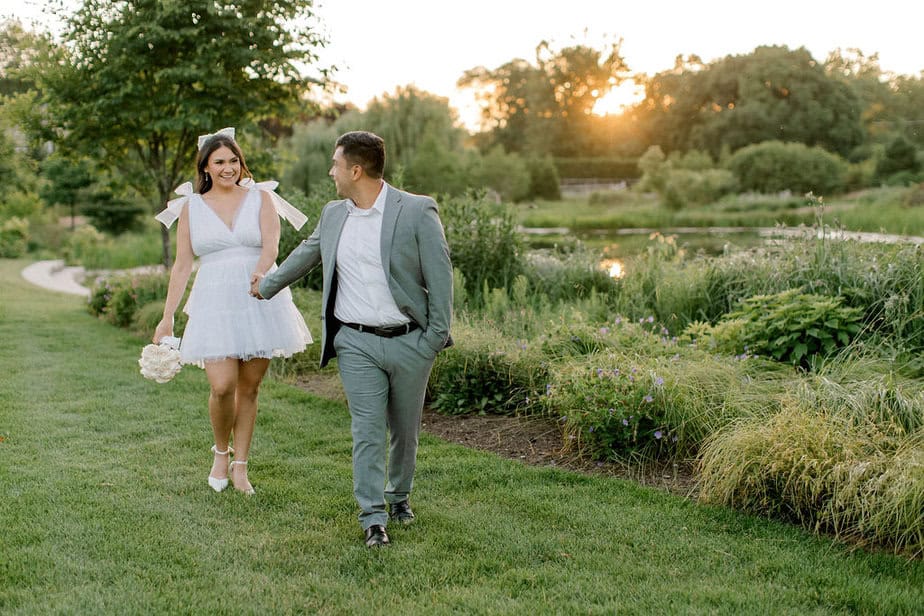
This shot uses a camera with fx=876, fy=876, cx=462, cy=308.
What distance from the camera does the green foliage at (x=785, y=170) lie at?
126ft

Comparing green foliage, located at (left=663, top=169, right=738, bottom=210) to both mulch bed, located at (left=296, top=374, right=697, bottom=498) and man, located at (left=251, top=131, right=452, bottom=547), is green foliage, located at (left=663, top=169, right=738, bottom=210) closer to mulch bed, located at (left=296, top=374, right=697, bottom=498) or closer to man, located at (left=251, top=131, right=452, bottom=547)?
mulch bed, located at (left=296, top=374, right=697, bottom=498)

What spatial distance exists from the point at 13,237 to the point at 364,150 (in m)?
23.1

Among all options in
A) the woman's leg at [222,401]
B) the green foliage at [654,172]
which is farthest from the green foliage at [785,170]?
the woman's leg at [222,401]

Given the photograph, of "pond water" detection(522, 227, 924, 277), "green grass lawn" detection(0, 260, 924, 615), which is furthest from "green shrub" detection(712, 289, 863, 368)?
"pond water" detection(522, 227, 924, 277)

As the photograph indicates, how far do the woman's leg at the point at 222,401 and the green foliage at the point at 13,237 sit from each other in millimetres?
21461

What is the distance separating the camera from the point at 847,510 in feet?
12.4

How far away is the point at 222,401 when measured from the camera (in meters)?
4.48

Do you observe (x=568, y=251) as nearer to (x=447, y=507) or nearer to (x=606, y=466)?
(x=606, y=466)

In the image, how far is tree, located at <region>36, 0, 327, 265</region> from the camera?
10828mm

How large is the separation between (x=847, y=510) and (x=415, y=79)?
31813 mm

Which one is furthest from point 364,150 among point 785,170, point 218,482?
point 785,170

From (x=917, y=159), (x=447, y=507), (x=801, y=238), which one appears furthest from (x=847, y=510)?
(x=917, y=159)

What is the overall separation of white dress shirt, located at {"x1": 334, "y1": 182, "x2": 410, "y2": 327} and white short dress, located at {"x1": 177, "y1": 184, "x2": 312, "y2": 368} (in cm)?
70

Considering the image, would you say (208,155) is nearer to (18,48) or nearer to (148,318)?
(148,318)
